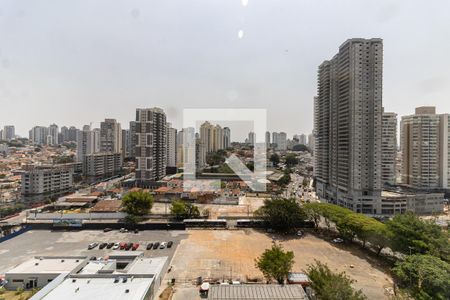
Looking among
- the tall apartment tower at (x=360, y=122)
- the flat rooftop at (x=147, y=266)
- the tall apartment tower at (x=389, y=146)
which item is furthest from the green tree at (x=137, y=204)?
the tall apartment tower at (x=389, y=146)

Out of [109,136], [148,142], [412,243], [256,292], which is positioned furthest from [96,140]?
[412,243]

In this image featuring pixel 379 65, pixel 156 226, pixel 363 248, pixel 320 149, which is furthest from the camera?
pixel 320 149

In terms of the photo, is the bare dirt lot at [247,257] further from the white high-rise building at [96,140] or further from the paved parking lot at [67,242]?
the white high-rise building at [96,140]

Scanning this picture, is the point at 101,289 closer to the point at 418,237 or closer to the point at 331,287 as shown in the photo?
the point at 331,287

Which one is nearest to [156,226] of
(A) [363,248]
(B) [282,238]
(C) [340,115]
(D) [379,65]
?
(B) [282,238]

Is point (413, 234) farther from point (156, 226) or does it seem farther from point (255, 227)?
point (156, 226)
